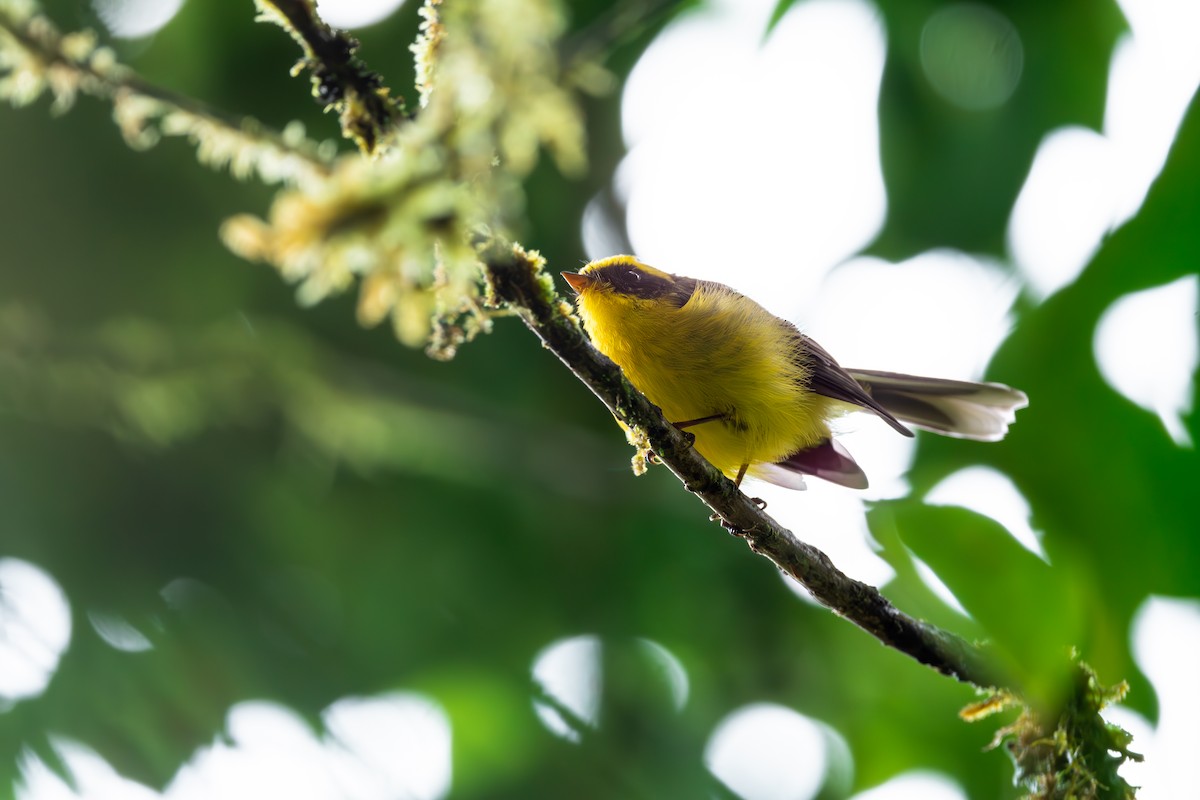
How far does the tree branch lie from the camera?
5.01ft

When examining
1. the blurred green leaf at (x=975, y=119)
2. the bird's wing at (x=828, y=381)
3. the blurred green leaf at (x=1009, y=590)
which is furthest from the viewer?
the blurred green leaf at (x=975, y=119)

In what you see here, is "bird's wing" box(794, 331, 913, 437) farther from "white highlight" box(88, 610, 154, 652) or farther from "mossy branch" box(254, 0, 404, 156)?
"white highlight" box(88, 610, 154, 652)

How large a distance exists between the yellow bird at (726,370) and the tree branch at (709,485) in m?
0.91

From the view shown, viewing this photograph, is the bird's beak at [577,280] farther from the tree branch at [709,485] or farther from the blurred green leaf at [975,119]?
the blurred green leaf at [975,119]

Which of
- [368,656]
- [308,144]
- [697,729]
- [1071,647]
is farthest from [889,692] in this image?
[308,144]

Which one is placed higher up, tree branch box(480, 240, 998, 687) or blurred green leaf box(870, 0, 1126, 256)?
blurred green leaf box(870, 0, 1126, 256)

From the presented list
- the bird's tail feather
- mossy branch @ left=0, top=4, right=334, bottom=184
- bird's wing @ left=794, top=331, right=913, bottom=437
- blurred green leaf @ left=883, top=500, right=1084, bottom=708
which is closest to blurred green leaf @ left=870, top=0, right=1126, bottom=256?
the bird's tail feather

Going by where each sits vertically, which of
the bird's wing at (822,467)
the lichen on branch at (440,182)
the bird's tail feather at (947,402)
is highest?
the lichen on branch at (440,182)

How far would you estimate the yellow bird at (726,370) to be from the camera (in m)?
3.21

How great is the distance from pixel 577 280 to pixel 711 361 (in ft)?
1.71

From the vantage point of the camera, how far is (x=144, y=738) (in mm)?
4191

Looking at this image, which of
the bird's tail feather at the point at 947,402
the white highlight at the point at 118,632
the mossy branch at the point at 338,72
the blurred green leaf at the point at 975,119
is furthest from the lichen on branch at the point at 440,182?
the white highlight at the point at 118,632

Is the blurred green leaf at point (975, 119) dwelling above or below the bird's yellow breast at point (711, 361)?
above

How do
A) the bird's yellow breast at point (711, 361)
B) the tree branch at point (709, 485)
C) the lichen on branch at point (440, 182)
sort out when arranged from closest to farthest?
1. the lichen on branch at point (440, 182)
2. the tree branch at point (709, 485)
3. the bird's yellow breast at point (711, 361)
